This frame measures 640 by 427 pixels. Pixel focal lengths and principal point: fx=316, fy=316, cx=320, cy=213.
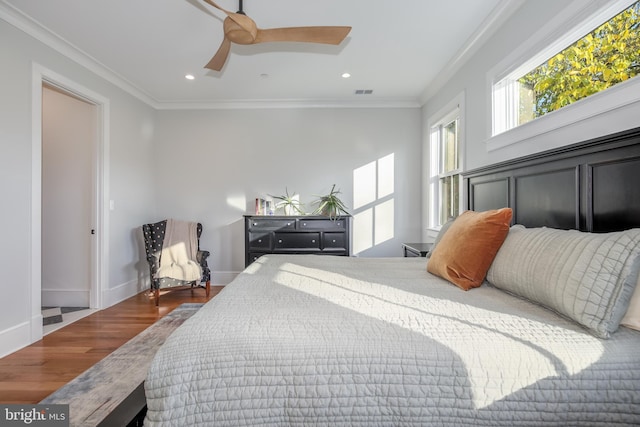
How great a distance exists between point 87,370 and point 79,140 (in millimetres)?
2595

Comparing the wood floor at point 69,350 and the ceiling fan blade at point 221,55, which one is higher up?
the ceiling fan blade at point 221,55

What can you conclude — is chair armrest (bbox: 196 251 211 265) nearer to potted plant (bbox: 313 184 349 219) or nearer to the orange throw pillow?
potted plant (bbox: 313 184 349 219)

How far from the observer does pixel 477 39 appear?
267cm

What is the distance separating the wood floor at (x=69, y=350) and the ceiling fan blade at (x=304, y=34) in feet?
8.32

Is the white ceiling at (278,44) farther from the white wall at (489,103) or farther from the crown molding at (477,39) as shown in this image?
the white wall at (489,103)

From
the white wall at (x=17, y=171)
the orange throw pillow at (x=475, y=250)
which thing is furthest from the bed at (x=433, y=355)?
the white wall at (x=17, y=171)

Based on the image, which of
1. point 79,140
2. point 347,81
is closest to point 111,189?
point 79,140

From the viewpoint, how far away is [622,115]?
144 centimetres

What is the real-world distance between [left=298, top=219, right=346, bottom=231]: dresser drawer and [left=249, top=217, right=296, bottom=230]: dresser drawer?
0.12 m

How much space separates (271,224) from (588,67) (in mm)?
3104

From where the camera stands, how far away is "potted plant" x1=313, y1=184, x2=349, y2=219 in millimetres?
3910

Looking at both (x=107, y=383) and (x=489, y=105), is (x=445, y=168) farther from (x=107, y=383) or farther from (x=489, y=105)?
(x=107, y=383)

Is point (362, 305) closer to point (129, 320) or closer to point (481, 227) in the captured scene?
point (481, 227)

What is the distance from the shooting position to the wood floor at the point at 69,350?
6.37 feet
